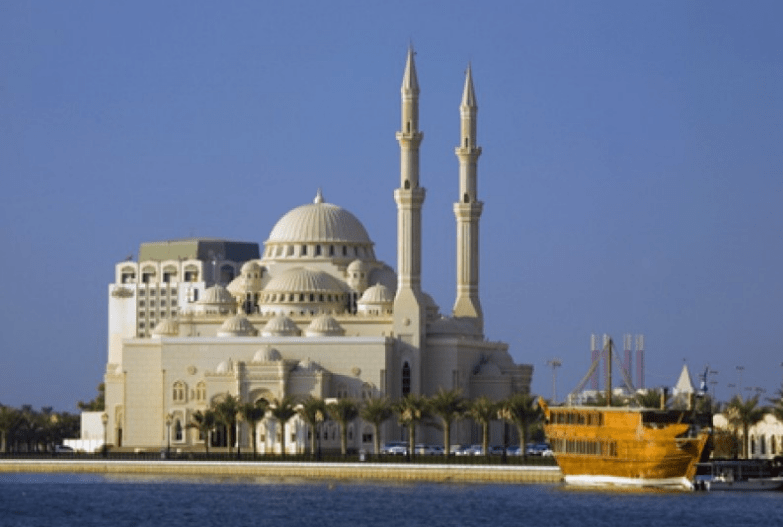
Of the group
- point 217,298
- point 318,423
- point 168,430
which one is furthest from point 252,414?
point 217,298

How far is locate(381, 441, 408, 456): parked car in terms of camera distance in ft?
496

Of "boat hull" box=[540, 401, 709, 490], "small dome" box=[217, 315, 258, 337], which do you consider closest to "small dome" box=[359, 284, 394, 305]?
"small dome" box=[217, 315, 258, 337]

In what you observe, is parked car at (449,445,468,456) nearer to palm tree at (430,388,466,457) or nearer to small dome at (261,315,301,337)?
palm tree at (430,388,466,457)

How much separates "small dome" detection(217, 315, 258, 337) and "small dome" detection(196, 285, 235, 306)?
672cm

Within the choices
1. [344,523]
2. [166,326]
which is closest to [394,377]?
[166,326]

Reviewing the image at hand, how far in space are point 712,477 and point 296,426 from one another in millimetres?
44559

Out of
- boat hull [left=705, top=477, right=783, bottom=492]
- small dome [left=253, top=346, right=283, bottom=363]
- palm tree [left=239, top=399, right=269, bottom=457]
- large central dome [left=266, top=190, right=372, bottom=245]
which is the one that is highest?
large central dome [left=266, top=190, right=372, bottom=245]

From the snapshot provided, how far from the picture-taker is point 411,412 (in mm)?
147750

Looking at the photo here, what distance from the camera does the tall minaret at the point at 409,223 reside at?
157875 mm

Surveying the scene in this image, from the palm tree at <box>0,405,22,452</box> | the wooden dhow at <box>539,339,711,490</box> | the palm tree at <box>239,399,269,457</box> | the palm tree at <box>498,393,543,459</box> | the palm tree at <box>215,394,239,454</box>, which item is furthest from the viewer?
the palm tree at <box>0,405,22,452</box>

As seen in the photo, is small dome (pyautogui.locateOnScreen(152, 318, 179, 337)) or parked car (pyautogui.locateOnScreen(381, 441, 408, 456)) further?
small dome (pyautogui.locateOnScreen(152, 318, 179, 337))

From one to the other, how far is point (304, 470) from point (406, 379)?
74.9 feet

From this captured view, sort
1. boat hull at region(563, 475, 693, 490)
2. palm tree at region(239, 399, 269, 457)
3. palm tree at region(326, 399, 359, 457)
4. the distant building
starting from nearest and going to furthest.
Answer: boat hull at region(563, 475, 693, 490), palm tree at region(326, 399, 359, 457), palm tree at region(239, 399, 269, 457), the distant building

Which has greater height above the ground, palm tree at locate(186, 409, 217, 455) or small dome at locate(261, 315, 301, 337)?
small dome at locate(261, 315, 301, 337)
